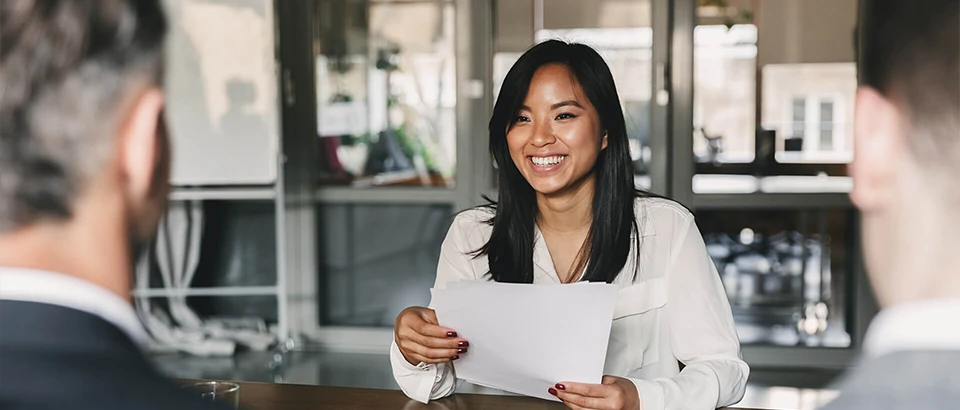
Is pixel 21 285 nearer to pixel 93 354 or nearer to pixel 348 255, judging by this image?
pixel 93 354

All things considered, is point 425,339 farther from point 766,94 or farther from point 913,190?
point 766,94

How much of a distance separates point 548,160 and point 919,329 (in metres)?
1.29

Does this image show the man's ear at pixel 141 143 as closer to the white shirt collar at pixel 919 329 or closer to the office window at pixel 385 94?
the white shirt collar at pixel 919 329

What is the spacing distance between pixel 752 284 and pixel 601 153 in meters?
3.31

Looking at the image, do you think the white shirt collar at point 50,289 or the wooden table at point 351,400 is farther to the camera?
the wooden table at point 351,400

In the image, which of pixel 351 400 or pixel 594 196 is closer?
pixel 351 400

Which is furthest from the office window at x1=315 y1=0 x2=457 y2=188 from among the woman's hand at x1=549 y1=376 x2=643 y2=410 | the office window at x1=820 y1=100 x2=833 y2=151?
the woman's hand at x1=549 y1=376 x2=643 y2=410

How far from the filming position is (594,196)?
186 cm

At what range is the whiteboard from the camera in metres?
4.33

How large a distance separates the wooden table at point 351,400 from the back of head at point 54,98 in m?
0.88

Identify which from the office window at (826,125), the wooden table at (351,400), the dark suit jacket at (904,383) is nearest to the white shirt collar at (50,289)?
the dark suit jacket at (904,383)

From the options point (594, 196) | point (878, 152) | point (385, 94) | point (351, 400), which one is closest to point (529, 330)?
point (351, 400)

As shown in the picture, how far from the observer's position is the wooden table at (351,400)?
138 cm

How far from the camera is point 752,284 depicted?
4.90 m
